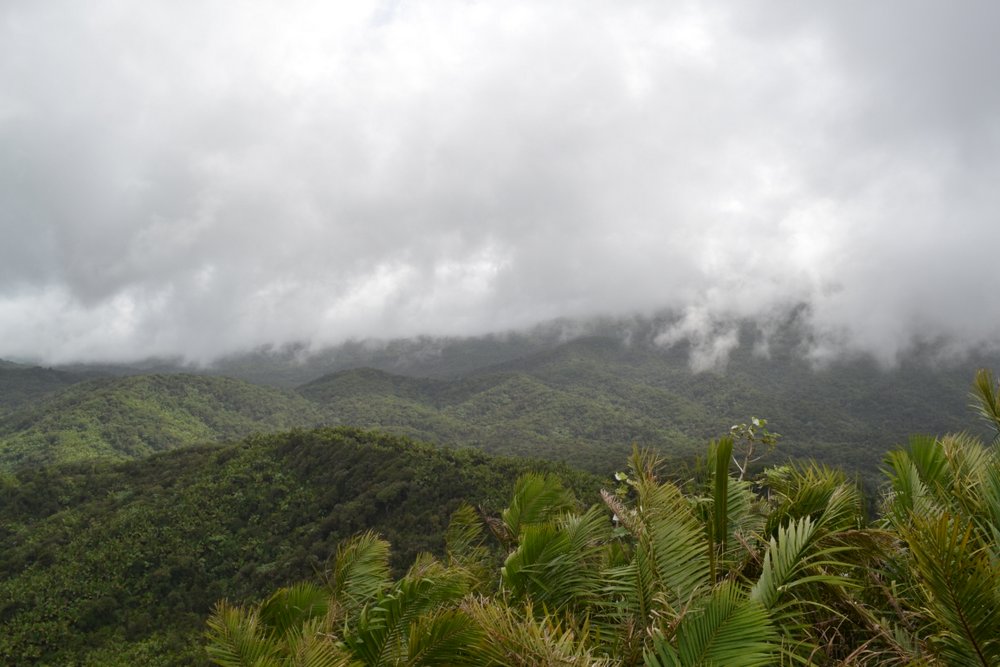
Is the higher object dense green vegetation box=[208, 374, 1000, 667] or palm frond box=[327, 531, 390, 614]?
dense green vegetation box=[208, 374, 1000, 667]

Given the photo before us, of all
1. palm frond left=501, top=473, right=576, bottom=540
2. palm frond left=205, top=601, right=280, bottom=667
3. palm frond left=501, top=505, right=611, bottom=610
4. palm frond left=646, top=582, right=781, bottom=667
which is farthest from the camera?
palm frond left=501, top=473, right=576, bottom=540

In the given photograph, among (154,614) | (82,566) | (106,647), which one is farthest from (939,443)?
(82,566)

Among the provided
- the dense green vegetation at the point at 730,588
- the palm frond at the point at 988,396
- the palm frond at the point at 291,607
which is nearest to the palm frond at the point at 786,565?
the dense green vegetation at the point at 730,588

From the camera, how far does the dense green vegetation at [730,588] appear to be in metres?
2.15

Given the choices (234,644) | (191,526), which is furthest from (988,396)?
(191,526)

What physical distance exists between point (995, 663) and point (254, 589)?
56814mm

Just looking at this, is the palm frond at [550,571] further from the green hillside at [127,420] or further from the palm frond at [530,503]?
the green hillside at [127,420]

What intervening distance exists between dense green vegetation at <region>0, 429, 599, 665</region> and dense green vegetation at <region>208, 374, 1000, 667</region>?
4241 centimetres

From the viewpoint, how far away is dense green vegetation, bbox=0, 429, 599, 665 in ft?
149

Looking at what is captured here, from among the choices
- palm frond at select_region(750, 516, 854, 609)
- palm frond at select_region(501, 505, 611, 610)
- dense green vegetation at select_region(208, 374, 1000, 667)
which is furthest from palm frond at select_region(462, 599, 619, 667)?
palm frond at select_region(501, 505, 611, 610)

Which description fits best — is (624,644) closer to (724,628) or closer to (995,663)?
(724,628)

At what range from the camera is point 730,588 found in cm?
233

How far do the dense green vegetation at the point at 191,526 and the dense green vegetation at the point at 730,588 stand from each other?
1670 inches

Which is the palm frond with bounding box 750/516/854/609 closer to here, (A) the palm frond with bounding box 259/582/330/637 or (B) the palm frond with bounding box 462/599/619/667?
(B) the palm frond with bounding box 462/599/619/667
